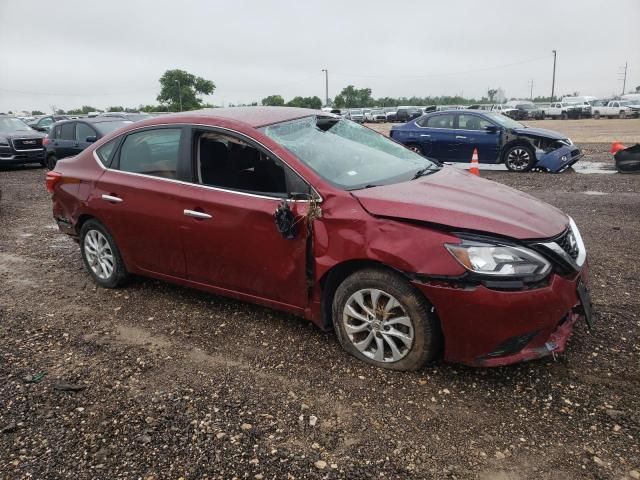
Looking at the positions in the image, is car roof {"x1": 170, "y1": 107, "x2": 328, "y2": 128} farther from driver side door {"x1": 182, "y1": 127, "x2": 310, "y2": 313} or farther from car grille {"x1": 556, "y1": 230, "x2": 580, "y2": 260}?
car grille {"x1": 556, "y1": 230, "x2": 580, "y2": 260}

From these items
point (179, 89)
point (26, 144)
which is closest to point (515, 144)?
point (26, 144)

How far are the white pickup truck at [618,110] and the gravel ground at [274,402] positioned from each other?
45908mm

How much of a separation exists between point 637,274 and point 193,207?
4.00 metres

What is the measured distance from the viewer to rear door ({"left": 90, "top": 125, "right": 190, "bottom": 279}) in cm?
402

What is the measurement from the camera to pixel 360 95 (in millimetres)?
97312

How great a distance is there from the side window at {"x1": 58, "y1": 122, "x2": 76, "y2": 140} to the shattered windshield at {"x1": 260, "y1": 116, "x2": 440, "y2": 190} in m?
10.8

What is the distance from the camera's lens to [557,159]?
11.4m

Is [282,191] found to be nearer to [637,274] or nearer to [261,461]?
[261,461]

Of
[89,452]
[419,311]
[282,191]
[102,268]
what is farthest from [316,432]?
[102,268]

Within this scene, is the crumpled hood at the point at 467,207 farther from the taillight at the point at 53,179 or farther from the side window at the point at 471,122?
the side window at the point at 471,122

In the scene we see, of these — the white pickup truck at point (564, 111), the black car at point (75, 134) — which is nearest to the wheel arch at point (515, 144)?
the black car at point (75, 134)

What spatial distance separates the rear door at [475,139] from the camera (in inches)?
479

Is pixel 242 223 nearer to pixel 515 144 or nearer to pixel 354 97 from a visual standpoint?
Result: pixel 515 144

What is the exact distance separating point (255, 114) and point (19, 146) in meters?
13.3
